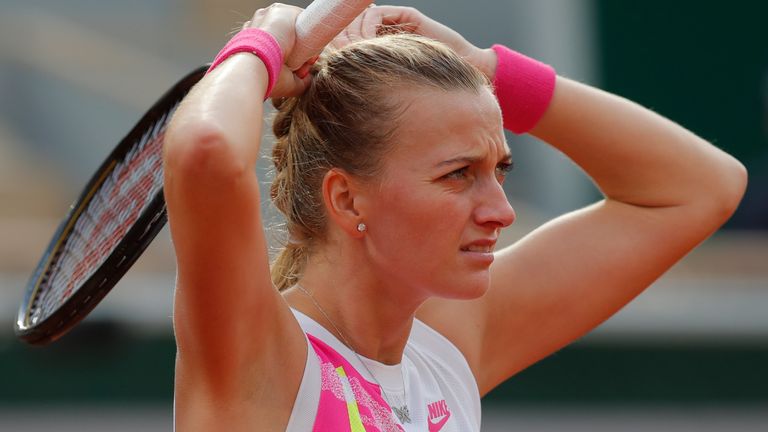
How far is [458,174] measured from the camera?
2.25m

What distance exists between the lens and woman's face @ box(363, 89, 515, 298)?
2227 mm

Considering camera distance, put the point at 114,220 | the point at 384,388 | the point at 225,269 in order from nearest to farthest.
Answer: the point at 225,269, the point at 384,388, the point at 114,220

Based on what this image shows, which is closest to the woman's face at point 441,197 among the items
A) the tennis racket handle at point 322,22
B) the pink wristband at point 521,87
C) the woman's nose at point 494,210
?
the woman's nose at point 494,210

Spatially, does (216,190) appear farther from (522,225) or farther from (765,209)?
(765,209)

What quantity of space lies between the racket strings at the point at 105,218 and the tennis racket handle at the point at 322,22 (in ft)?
1.20

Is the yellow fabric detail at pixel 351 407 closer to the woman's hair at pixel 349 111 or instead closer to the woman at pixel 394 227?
the woman at pixel 394 227

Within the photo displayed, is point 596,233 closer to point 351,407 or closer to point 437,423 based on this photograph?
point 437,423

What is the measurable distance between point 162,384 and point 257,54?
4224 millimetres

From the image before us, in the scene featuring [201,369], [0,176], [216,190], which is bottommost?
[201,369]

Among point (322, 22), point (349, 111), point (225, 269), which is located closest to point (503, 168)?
point (349, 111)

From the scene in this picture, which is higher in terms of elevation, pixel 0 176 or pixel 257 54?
pixel 0 176

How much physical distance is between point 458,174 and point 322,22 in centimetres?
33

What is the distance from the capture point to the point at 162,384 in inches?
243

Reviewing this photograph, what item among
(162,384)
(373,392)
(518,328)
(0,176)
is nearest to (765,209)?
(162,384)
